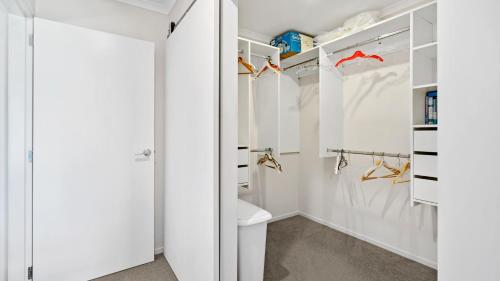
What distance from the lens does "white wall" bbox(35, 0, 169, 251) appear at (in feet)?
6.53

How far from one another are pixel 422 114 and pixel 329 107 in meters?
0.95

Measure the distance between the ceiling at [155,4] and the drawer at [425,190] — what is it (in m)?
2.73

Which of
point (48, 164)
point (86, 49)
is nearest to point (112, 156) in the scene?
point (48, 164)

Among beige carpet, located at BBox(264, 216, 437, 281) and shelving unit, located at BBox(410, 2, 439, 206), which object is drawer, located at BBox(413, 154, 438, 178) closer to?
shelving unit, located at BBox(410, 2, 439, 206)

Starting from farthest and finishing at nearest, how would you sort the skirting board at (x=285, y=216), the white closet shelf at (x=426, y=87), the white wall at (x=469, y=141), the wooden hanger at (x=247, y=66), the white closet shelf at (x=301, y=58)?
the skirting board at (x=285, y=216) < the white closet shelf at (x=301, y=58) < the wooden hanger at (x=247, y=66) < the white closet shelf at (x=426, y=87) < the white wall at (x=469, y=141)

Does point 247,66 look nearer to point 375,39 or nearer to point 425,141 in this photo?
point 375,39

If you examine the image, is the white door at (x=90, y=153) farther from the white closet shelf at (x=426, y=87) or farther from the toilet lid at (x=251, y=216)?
the white closet shelf at (x=426, y=87)

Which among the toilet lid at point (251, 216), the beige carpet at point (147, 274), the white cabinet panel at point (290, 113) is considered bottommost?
the beige carpet at point (147, 274)

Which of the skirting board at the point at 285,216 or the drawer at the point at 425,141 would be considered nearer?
the drawer at the point at 425,141

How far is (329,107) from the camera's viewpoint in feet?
8.95

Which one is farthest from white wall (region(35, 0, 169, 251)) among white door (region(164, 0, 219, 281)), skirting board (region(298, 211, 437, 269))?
skirting board (region(298, 211, 437, 269))

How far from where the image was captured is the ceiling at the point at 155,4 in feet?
7.49

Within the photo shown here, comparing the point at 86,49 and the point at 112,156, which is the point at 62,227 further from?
the point at 86,49

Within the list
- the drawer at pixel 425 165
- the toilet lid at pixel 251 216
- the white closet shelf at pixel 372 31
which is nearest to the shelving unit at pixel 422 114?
the drawer at pixel 425 165
